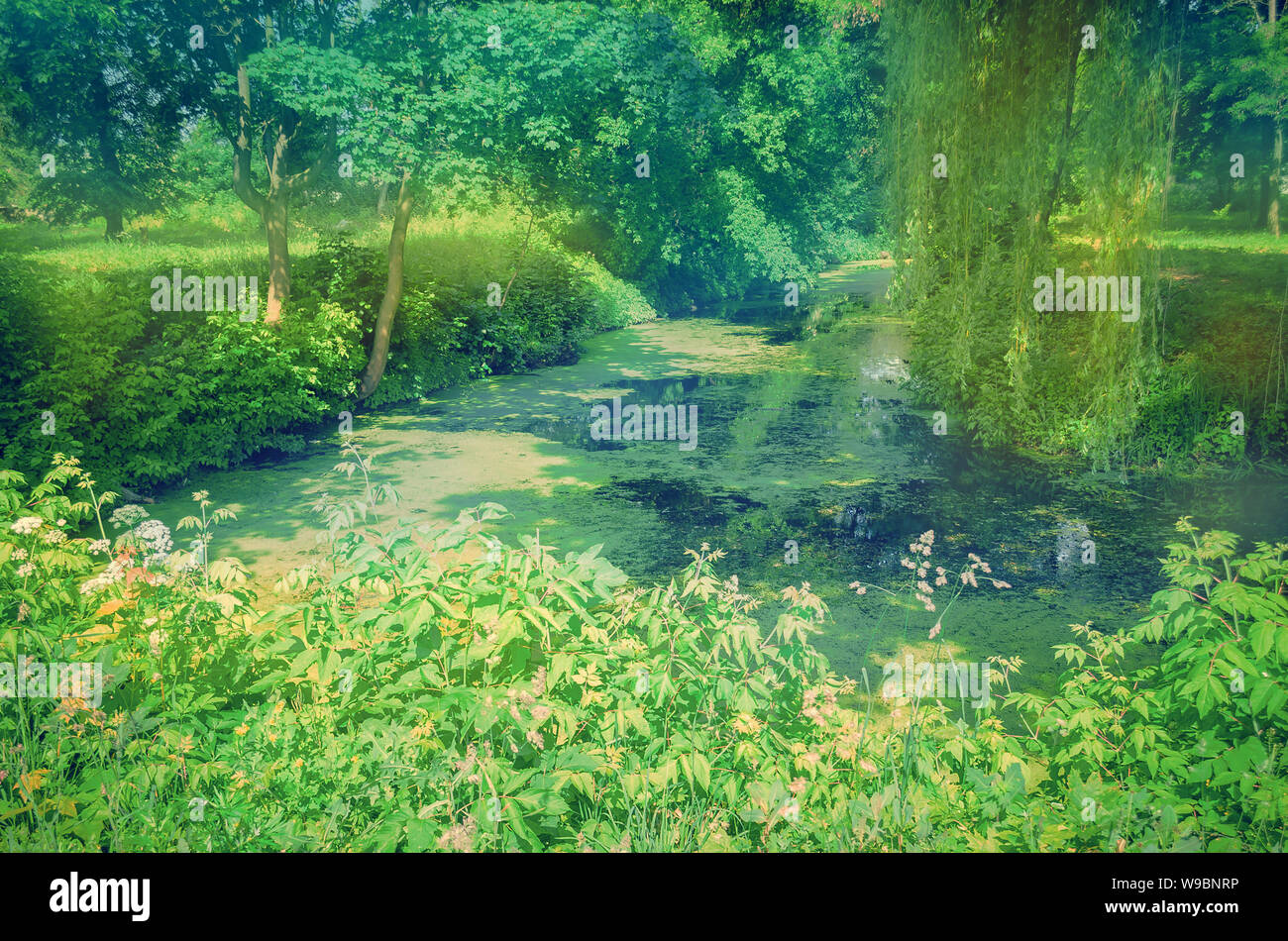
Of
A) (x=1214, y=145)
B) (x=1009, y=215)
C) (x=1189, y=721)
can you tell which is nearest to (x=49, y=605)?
(x=1189, y=721)

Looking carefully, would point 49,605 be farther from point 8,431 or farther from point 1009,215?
point 1009,215

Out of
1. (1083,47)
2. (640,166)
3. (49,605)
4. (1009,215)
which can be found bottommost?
(49,605)

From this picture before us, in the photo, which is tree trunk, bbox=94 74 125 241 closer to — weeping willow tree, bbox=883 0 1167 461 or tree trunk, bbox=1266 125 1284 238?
weeping willow tree, bbox=883 0 1167 461

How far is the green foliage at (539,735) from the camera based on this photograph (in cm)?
262

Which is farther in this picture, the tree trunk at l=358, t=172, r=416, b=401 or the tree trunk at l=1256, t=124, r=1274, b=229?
the tree trunk at l=1256, t=124, r=1274, b=229

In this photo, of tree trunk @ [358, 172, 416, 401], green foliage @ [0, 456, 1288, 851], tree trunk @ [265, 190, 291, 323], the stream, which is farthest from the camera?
tree trunk @ [358, 172, 416, 401]

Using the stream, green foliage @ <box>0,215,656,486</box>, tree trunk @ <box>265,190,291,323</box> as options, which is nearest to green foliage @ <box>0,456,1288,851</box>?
the stream

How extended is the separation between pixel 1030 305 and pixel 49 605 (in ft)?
33.5

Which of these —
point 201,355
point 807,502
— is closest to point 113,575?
point 807,502

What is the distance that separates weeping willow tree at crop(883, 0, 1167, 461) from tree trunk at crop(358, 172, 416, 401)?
8074mm

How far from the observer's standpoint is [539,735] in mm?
2674

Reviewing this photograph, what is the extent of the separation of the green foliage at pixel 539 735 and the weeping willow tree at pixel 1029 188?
6.30 metres

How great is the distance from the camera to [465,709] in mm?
2906

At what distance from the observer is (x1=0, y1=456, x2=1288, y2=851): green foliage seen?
2.62m
